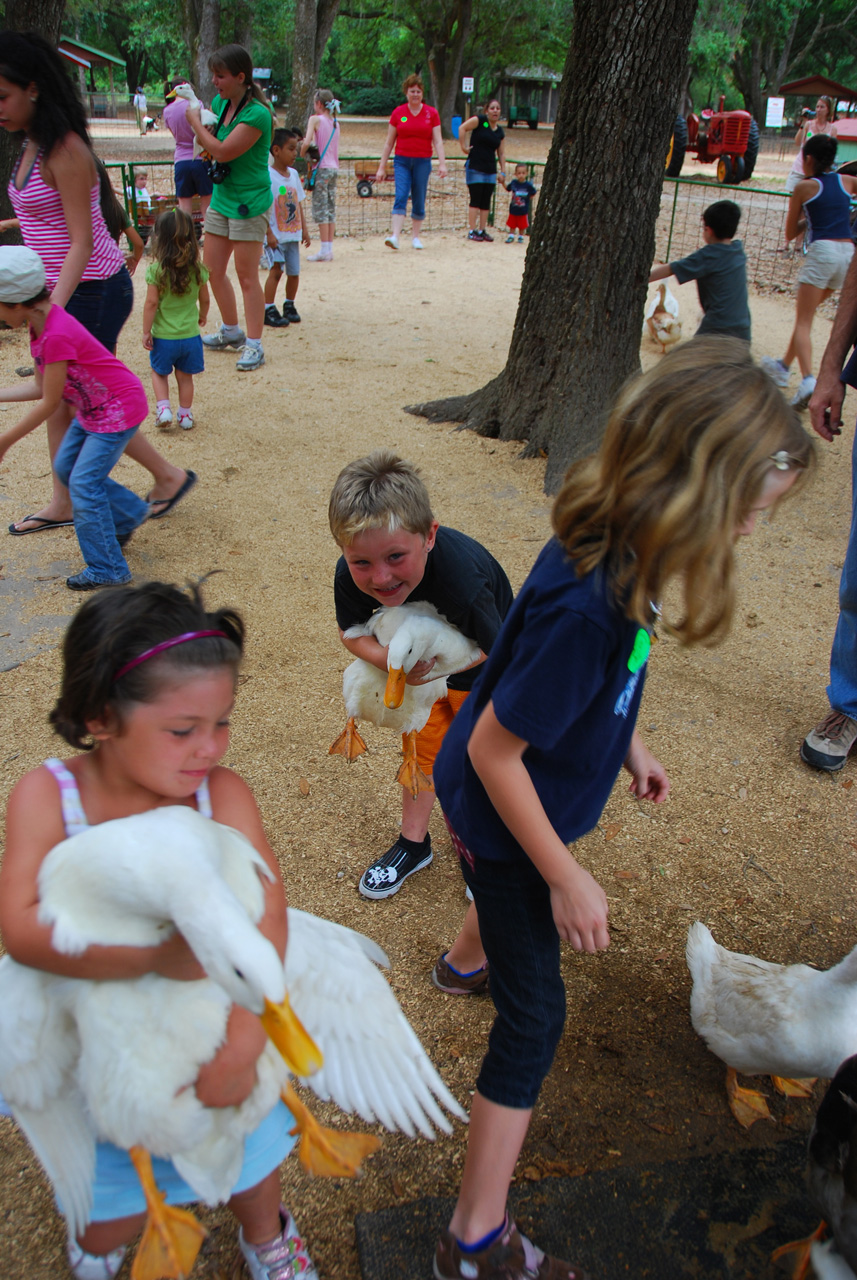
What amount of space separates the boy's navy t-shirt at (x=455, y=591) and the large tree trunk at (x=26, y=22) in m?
7.16

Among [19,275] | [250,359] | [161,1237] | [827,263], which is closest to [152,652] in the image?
[161,1237]

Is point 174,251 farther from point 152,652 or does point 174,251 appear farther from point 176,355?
point 152,652

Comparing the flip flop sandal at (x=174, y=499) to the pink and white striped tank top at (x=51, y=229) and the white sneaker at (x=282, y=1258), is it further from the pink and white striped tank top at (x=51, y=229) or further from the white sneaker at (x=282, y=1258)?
the white sneaker at (x=282, y=1258)

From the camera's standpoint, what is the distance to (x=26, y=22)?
702 centimetres

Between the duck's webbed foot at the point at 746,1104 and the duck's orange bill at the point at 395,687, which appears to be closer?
the duck's webbed foot at the point at 746,1104

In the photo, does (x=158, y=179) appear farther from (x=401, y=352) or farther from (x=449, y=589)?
(x=449, y=589)

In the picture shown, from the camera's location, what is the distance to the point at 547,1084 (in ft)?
6.58

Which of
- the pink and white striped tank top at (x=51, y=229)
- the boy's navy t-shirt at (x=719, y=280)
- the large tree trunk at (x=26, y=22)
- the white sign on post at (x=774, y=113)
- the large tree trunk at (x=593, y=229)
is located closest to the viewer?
the pink and white striped tank top at (x=51, y=229)

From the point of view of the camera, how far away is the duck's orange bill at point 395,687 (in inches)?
83.3

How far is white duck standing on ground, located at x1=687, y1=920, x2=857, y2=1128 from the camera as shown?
1843 mm

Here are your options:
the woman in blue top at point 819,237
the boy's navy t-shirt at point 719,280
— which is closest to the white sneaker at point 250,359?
the boy's navy t-shirt at point 719,280

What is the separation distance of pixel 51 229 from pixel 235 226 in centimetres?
249

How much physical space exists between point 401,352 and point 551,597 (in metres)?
6.89

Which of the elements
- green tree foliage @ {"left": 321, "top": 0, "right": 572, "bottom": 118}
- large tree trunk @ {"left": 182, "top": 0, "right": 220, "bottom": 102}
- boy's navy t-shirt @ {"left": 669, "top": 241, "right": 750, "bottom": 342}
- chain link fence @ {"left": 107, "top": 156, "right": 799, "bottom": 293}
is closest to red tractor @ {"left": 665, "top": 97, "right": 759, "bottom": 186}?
chain link fence @ {"left": 107, "top": 156, "right": 799, "bottom": 293}
